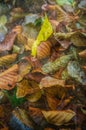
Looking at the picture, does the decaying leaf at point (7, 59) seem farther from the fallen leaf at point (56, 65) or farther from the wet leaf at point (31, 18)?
the wet leaf at point (31, 18)

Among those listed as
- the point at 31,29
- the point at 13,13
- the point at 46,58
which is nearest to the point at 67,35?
the point at 46,58

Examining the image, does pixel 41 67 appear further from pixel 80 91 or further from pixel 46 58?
pixel 80 91

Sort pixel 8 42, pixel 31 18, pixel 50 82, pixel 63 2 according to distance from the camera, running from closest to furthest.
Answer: pixel 50 82
pixel 8 42
pixel 31 18
pixel 63 2

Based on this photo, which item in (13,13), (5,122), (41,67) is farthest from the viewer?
(13,13)

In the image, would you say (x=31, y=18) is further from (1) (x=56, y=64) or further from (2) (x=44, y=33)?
(1) (x=56, y=64)

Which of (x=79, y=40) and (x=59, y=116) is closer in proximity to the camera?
(x=59, y=116)

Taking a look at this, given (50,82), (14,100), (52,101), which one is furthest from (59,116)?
(14,100)

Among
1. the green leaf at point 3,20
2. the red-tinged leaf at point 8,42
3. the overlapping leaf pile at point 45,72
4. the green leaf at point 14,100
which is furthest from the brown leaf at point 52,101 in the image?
the green leaf at point 3,20
